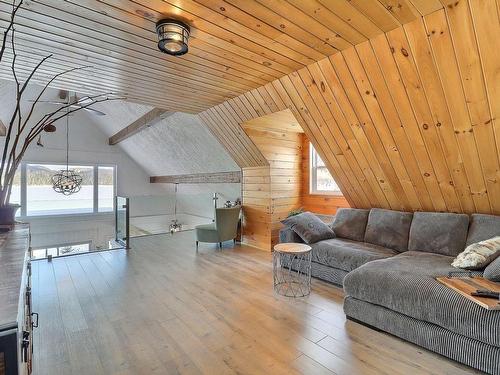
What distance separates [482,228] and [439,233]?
0.37m

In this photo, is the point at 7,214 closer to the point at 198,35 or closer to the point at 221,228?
the point at 198,35

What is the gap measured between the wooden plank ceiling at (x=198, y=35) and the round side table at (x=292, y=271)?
1949 mm

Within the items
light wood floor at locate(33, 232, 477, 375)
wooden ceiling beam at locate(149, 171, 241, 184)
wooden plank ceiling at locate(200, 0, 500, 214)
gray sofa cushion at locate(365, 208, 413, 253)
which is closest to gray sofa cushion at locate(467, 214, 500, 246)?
wooden plank ceiling at locate(200, 0, 500, 214)

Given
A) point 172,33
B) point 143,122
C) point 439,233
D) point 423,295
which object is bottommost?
point 423,295

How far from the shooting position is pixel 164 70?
114 inches

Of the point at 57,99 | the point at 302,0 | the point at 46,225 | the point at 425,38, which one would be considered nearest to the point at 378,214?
the point at 425,38

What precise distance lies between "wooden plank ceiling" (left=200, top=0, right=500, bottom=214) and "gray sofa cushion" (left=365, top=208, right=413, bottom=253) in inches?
7.9

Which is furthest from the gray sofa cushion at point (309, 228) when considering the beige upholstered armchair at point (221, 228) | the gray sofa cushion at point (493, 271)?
the gray sofa cushion at point (493, 271)

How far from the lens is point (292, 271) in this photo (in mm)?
3695

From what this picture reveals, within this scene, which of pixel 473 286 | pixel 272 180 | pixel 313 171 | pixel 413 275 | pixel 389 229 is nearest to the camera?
pixel 473 286

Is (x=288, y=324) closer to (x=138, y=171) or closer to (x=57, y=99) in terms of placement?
(x=57, y=99)

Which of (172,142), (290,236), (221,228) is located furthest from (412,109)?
(172,142)

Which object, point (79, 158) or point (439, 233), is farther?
point (79, 158)

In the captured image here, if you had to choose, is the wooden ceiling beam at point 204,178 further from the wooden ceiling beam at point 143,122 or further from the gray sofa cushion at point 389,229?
the gray sofa cushion at point 389,229
